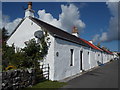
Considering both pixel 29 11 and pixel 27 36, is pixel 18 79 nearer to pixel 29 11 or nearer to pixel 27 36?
pixel 27 36

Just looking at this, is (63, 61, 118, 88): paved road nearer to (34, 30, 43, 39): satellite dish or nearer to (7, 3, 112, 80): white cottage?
(7, 3, 112, 80): white cottage

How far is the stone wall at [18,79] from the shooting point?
578 cm

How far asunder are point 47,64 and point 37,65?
25.8 inches

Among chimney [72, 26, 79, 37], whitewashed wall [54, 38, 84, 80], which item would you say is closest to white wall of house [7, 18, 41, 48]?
whitewashed wall [54, 38, 84, 80]

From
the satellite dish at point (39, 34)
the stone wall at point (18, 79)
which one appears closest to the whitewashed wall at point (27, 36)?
the satellite dish at point (39, 34)

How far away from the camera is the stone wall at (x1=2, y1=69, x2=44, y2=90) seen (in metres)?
5.78

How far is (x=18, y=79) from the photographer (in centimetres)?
655

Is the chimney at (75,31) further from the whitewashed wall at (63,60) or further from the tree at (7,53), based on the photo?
the tree at (7,53)

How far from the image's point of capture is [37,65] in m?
8.91

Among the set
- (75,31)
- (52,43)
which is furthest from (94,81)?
(75,31)

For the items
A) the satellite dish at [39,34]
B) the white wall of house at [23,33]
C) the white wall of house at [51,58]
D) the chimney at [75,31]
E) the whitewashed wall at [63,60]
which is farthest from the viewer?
the chimney at [75,31]

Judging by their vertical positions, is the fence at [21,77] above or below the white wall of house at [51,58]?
below

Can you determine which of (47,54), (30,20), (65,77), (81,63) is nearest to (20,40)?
(30,20)

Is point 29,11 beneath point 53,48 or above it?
above
